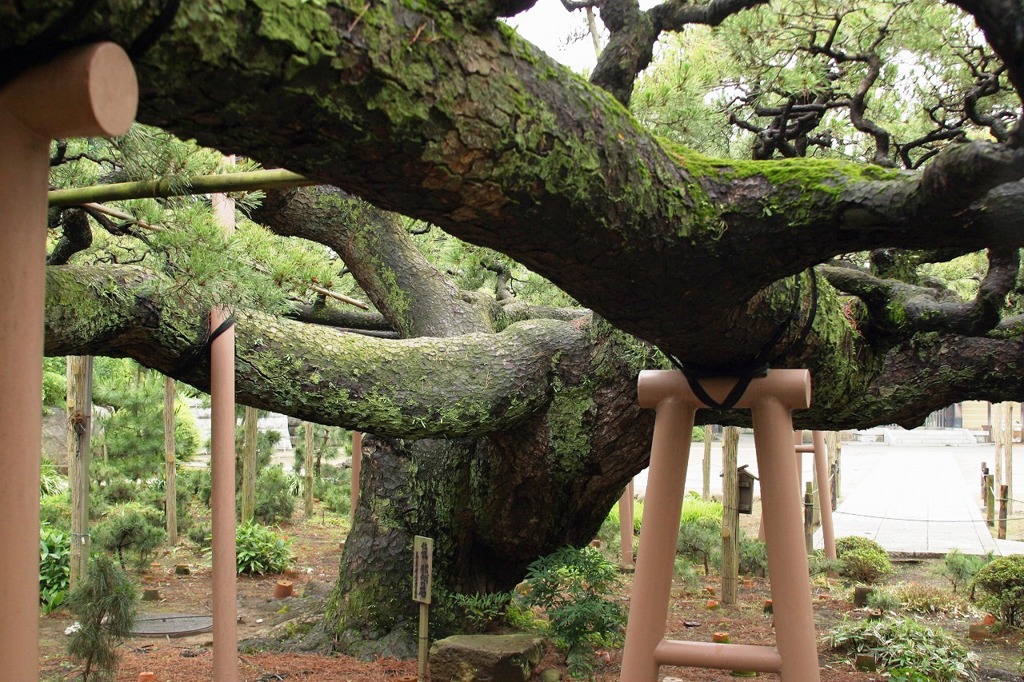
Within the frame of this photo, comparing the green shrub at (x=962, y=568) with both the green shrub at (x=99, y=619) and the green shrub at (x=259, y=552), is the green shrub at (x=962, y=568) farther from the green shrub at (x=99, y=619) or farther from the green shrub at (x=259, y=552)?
the green shrub at (x=99, y=619)

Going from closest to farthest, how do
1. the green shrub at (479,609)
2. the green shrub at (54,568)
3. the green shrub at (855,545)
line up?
the green shrub at (479,609) → the green shrub at (54,568) → the green shrub at (855,545)

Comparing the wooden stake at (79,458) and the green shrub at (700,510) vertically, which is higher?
the wooden stake at (79,458)

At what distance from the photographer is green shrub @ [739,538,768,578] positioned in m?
10.6

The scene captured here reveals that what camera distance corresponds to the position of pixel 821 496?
10.9 meters

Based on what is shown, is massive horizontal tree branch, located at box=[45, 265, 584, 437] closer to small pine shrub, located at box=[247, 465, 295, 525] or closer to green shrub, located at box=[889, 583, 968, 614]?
green shrub, located at box=[889, 583, 968, 614]

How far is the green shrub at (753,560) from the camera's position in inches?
419

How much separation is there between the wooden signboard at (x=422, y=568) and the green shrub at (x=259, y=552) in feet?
16.8

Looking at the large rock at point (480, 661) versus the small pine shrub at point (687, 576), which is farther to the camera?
the small pine shrub at point (687, 576)

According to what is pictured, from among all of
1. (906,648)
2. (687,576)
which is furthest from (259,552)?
(906,648)

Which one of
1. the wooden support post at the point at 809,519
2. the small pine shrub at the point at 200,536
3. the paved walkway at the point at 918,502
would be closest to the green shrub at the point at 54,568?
the small pine shrub at the point at 200,536

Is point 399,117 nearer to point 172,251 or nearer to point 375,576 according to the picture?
point 172,251

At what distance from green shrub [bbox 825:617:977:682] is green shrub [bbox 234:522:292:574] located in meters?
6.14

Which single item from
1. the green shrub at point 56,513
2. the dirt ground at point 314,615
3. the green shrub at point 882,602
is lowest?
the dirt ground at point 314,615

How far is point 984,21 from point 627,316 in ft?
4.69
